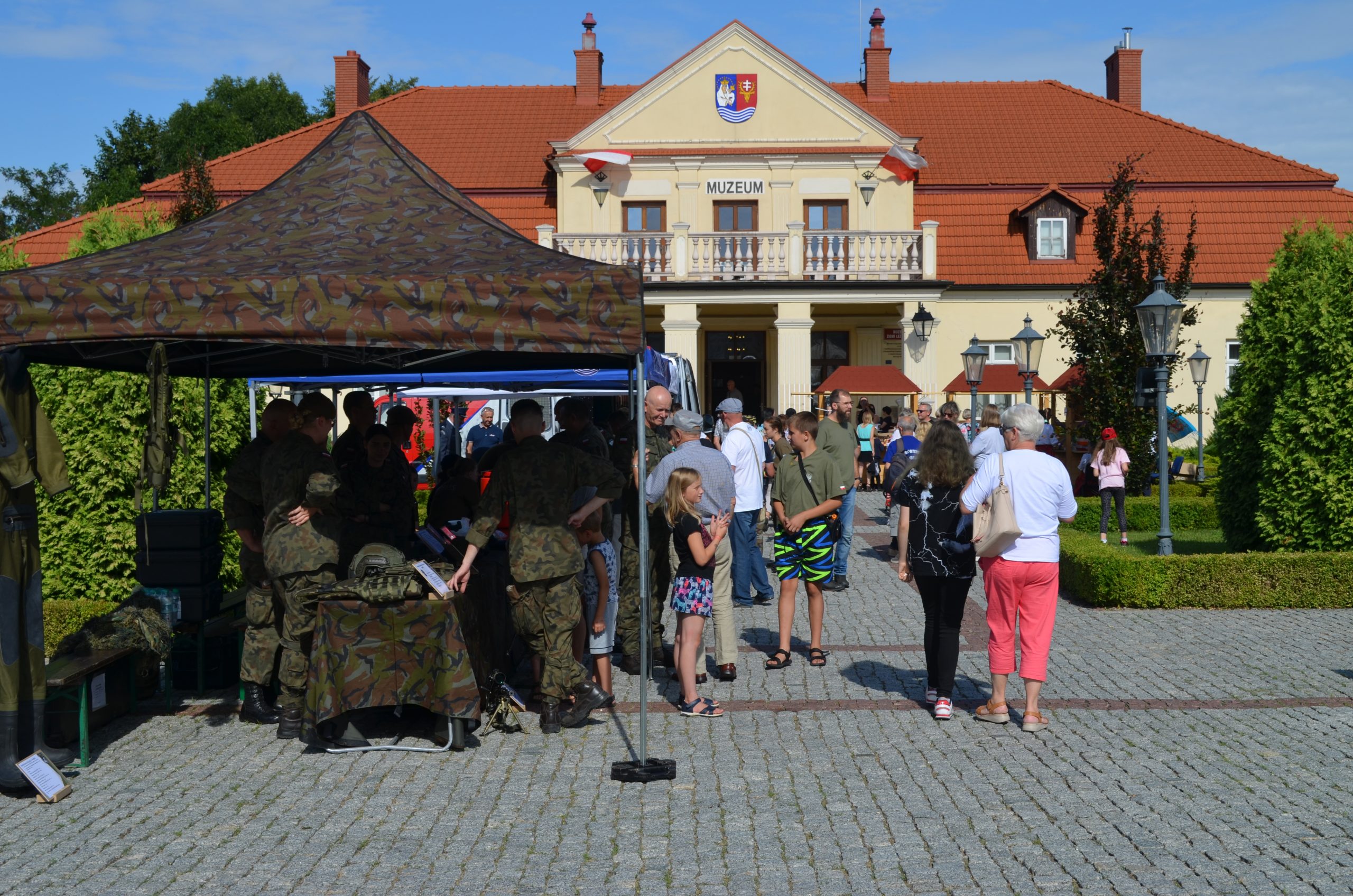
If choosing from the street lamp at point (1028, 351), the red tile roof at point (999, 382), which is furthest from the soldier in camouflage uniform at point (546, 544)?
the red tile roof at point (999, 382)

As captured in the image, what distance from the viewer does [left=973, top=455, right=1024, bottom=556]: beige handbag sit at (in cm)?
701

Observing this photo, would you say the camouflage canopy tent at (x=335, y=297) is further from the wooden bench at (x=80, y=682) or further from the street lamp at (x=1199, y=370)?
the street lamp at (x=1199, y=370)

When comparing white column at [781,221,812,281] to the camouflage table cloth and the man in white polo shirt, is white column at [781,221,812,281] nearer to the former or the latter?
the man in white polo shirt

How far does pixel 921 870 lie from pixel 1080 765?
179cm

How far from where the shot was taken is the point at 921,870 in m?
4.98

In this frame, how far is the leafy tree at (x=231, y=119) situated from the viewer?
48500mm

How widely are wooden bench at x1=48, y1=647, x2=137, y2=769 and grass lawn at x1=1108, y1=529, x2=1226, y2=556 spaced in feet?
35.4

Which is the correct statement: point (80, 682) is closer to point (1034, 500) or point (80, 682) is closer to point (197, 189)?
point (1034, 500)

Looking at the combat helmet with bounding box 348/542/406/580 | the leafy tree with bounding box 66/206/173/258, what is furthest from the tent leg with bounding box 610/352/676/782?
the leafy tree with bounding box 66/206/173/258

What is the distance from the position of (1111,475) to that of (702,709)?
32.2 feet

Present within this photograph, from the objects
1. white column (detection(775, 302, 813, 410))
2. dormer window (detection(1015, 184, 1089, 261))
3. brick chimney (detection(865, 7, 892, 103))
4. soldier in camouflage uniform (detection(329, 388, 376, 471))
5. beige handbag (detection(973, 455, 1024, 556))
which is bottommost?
beige handbag (detection(973, 455, 1024, 556))

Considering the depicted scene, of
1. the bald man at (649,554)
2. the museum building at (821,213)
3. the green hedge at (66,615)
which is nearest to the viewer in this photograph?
the bald man at (649,554)

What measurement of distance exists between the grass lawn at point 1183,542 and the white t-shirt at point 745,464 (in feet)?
17.7

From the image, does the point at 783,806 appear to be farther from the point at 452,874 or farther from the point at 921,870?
the point at 452,874
